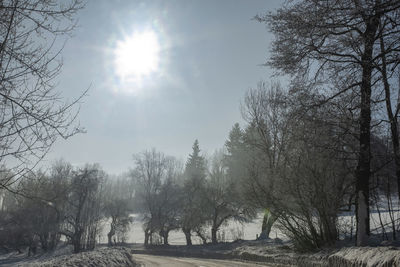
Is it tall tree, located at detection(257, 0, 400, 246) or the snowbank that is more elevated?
tall tree, located at detection(257, 0, 400, 246)

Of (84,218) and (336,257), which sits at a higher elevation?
(336,257)

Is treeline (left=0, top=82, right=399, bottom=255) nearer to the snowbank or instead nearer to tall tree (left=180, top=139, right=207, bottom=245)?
tall tree (left=180, top=139, right=207, bottom=245)

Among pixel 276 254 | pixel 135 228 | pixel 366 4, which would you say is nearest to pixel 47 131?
pixel 366 4

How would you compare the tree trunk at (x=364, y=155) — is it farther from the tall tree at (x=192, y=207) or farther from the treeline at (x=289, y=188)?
the tall tree at (x=192, y=207)

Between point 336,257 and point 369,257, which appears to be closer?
point 369,257

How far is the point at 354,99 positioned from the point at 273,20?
358 centimetres

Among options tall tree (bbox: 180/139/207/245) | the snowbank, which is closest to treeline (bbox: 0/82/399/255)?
tall tree (bbox: 180/139/207/245)

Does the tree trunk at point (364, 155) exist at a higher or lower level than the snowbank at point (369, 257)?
higher

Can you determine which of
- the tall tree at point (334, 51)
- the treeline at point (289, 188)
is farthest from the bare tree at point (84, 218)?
the tall tree at point (334, 51)

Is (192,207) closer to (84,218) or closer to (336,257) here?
(84,218)

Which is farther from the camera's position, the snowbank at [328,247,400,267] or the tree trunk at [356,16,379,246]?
the tree trunk at [356,16,379,246]

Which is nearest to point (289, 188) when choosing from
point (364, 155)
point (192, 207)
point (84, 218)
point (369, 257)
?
point (364, 155)

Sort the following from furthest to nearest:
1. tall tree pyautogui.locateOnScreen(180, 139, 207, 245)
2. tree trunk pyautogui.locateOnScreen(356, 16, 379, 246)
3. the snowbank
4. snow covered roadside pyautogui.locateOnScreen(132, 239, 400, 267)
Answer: tall tree pyautogui.locateOnScreen(180, 139, 207, 245), tree trunk pyautogui.locateOnScreen(356, 16, 379, 246), snow covered roadside pyautogui.locateOnScreen(132, 239, 400, 267), the snowbank

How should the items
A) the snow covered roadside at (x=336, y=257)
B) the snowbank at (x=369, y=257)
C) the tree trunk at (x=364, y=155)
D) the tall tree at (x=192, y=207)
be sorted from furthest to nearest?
the tall tree at (x=192, y=207), the tree trunk at (x=364, y=155), the snow covered roadside at (x=336, y=257), the snowbank at (x=369, y=257)
